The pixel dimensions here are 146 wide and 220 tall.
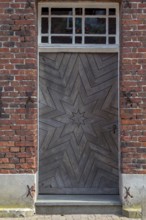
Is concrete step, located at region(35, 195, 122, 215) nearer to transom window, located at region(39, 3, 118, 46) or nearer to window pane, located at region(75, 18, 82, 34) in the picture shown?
transom window, located at region(39, 3, 118, 46)

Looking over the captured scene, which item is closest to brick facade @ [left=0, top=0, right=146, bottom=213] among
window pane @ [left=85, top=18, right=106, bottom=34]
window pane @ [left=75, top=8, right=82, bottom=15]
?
window pane @ [left=85, top=18, right=106, bottom=34]

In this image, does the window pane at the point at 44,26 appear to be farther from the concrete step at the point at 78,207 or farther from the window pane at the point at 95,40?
the concrete step at the point at 78,207

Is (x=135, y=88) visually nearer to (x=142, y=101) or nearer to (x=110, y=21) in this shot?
(x=142, y=101)

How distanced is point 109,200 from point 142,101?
1728 millimetres

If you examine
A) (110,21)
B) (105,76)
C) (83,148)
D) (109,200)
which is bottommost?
(109,200)

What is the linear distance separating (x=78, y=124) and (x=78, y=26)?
170 centimetres

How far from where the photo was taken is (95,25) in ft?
24.9

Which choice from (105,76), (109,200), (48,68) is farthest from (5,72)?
(109,200)

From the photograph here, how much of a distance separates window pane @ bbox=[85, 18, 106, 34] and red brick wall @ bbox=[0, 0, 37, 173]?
0.99 meters

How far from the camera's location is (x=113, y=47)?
752 cm

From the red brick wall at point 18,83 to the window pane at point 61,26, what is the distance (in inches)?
21.6

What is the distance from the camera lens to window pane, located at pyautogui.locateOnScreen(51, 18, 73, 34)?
7570 millimetres

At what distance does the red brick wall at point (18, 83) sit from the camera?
279 inches

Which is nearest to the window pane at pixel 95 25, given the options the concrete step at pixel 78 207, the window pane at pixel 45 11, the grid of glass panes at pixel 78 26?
the grid of glass panes at pixel 78 26
